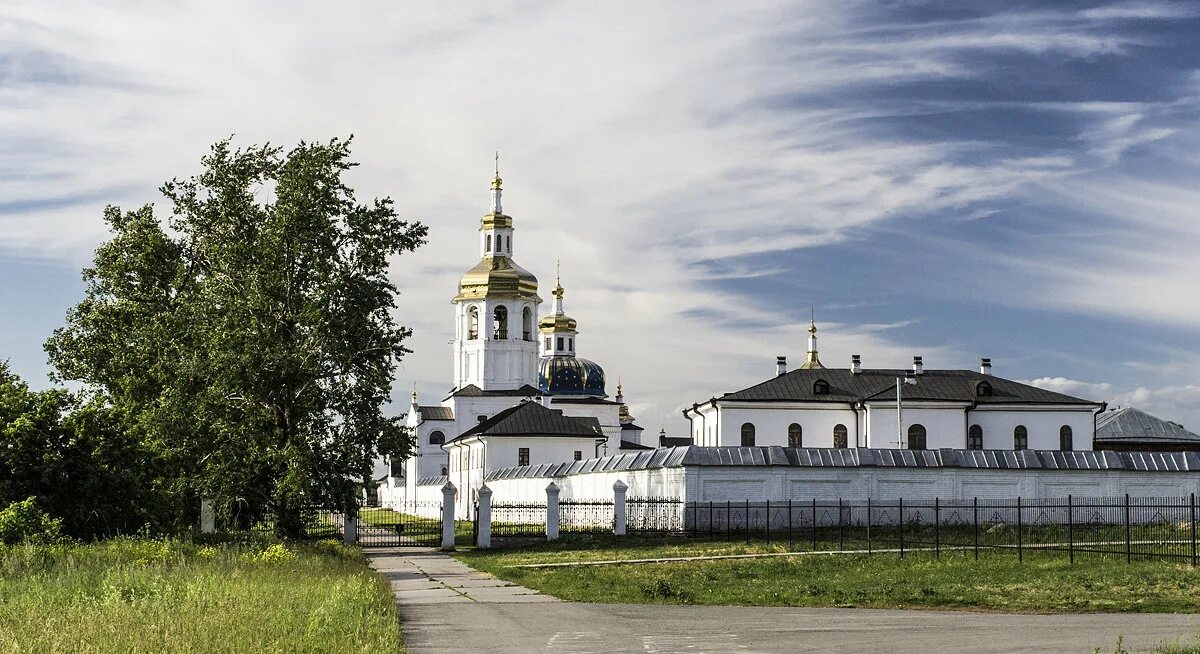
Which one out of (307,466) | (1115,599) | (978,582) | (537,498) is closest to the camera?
(1115,599)

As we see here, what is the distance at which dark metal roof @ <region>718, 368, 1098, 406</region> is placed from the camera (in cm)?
6531

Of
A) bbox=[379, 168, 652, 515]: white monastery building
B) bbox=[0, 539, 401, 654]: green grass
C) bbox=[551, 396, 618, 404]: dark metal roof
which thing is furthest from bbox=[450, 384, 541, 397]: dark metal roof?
bbox=[0, 539, 401, 654]: green grass

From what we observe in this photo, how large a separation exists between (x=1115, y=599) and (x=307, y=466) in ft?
66.8

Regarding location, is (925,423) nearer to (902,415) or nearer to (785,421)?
(902,415)

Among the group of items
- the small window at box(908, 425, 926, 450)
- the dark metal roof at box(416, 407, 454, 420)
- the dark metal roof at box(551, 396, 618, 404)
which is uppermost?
the dark metal roof at box(551, 396, 618, 404)

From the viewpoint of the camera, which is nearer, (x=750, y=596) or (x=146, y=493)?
(x=750, y=596)

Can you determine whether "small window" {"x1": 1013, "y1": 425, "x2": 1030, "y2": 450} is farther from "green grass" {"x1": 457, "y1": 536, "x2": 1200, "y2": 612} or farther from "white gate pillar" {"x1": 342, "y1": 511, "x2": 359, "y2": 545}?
"white gate pillar" {"x1": 342, "y1": 511, "x2": 359, "y2": 545}

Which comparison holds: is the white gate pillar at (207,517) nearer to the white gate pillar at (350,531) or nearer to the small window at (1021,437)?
the white gate pillar at (350,531)

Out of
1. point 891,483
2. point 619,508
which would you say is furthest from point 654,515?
point 891,483

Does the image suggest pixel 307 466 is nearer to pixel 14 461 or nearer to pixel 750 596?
pixel 14 461

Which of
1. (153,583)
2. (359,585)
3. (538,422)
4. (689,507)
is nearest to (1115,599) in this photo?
(359,585)

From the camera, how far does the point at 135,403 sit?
38281 mm

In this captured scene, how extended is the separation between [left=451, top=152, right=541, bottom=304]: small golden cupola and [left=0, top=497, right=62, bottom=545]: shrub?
64.4 meters

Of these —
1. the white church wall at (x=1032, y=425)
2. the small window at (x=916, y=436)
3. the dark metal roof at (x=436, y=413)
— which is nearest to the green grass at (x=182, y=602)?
the small window at (x=916, y=436)
